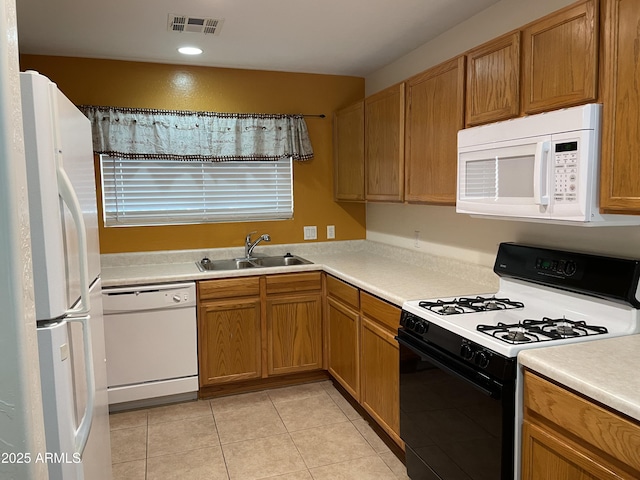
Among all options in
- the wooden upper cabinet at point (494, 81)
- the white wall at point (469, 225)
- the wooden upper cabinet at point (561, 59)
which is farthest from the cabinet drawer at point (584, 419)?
the wooden upper cabinet at point (494, 81)

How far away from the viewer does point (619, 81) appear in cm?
155

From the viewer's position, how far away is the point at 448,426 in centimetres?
195

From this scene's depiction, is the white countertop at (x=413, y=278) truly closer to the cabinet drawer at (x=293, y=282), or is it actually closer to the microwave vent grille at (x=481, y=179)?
the cabinet drawer at (x=293, y=282)

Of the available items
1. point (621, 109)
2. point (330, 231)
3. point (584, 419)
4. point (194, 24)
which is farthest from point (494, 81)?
point (330, 231)

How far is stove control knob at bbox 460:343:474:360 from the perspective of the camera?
1.79 metres

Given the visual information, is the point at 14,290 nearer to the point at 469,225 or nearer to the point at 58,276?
the point at 58,276

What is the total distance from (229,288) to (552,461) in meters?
2.27

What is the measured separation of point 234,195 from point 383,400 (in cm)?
205

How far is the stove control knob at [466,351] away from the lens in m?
1.79

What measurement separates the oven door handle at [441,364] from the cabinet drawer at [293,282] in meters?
1.25

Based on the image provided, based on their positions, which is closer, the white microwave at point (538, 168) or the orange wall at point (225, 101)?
the white microwave at point (538, 168)

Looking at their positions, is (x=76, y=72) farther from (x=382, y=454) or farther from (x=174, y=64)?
(x=382, y=454)

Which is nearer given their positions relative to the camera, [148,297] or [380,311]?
[380,311]

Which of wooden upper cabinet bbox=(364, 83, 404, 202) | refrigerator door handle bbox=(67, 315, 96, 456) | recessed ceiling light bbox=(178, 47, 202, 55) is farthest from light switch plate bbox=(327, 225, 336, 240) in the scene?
refrigerator door handle bbox=(67, 315, 96, 456)
